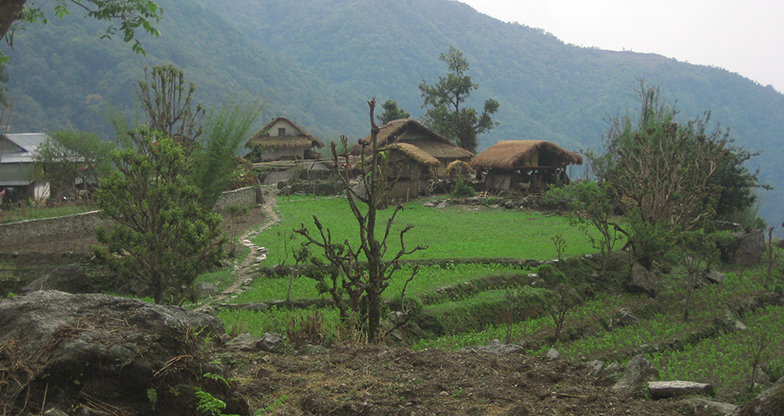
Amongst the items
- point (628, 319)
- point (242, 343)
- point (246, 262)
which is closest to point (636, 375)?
point (242, 343)

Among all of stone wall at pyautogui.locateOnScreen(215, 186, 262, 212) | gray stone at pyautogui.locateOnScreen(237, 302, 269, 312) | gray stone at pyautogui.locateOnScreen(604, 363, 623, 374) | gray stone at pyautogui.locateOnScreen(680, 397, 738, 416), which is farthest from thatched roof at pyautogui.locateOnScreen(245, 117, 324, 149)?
gray stone at pyautogui.locateOnScreen(680, 397, 738, 416)

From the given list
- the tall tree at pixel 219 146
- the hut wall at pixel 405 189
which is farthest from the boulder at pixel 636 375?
the hut wall at pixel 405 189

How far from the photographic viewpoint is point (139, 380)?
3320mm

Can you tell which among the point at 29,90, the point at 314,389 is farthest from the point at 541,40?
the point at 314,389

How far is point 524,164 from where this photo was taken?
95.6 ft

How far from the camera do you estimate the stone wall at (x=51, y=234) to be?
14820 millimetres

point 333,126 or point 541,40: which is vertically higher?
point 541,40

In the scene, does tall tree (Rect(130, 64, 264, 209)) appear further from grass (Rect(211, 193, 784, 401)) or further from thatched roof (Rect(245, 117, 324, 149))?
thatched roof (Rect(245, 117, 324, 149))

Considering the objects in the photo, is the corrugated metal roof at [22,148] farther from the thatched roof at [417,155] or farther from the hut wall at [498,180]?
the hut wall at [498,180]

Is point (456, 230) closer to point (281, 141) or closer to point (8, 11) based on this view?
point (8, 11)

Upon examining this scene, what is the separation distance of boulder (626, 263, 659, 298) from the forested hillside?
27926mm

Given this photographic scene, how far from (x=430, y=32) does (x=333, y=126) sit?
201 feet

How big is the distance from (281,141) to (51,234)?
25.8 metres

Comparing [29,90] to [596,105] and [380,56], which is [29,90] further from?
[596,105]
